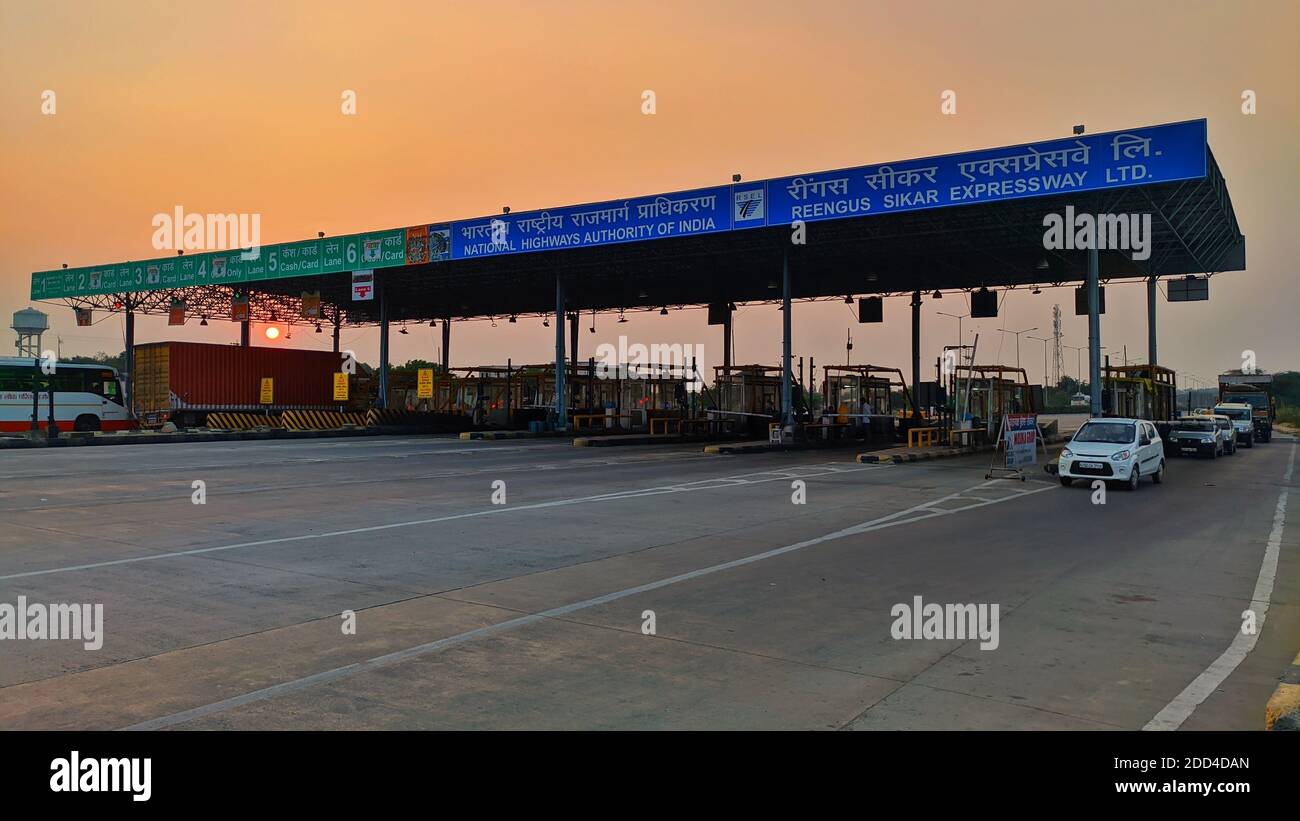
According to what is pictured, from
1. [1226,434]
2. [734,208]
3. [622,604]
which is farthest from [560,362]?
[622,604]

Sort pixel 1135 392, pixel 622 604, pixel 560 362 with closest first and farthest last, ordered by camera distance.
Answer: pixel 622 604, pixel 1135 392, pixel 560 362

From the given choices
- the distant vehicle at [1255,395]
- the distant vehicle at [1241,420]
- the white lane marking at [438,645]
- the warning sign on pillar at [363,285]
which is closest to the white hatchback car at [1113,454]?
the white lane marking at [438,645]

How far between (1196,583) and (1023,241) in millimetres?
25559

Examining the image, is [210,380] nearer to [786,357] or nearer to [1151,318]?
[786,357]

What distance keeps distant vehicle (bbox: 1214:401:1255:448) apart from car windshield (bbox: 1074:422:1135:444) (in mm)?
24141

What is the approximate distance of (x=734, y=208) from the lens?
3028cm

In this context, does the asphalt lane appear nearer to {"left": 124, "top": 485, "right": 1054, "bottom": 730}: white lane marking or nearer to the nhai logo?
{"left": 124, "top": 485, "right": 1054, "bottom": 730}: white lane marking

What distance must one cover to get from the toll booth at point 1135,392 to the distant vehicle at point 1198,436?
1015mm

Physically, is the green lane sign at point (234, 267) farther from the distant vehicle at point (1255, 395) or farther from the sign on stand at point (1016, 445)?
the distant vehicle at point (1255, 395)

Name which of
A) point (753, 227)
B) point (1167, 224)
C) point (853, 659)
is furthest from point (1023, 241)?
point (853, 659)

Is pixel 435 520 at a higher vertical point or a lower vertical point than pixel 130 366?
lower

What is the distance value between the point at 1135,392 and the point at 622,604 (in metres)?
29.6
